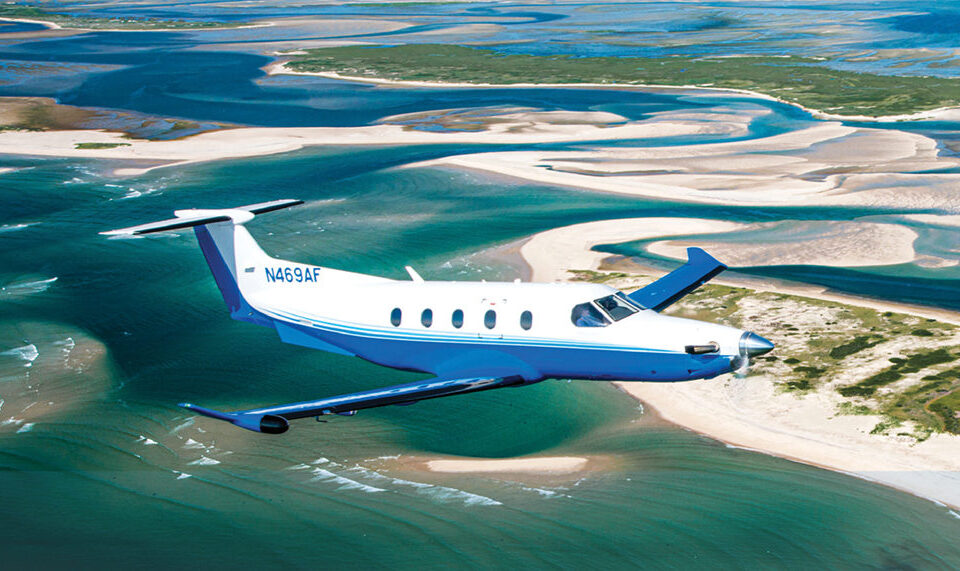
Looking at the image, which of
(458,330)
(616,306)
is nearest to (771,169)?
(616,306)

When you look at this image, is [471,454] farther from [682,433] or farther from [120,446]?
[120,446]

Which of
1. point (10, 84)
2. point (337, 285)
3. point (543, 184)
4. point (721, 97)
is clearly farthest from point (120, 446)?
point (10, 84)

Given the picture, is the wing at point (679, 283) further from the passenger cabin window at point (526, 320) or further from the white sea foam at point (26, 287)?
the white sea foam at point (26, 287)

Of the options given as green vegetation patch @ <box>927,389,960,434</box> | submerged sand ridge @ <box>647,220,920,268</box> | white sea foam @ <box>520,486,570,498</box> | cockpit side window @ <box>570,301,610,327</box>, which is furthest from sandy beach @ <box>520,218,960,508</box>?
submerged sand ridge @ <box>647,220,920,268</box>

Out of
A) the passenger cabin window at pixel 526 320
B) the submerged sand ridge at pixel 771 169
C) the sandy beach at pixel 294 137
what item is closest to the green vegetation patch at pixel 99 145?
the sandy beach at pixel 294 137

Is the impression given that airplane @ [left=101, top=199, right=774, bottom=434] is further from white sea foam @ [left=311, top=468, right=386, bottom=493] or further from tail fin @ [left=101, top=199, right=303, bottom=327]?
white sea foam @ [left=311, top=468, right=386, bottom=493]

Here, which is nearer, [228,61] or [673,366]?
[673,366]
